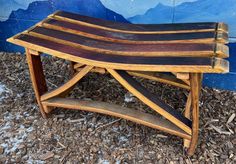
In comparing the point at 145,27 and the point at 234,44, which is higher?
the point at 145,27

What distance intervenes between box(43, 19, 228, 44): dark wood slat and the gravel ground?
2.05ft

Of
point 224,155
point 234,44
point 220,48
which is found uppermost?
point 220,48

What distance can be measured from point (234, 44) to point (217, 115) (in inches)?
21.5

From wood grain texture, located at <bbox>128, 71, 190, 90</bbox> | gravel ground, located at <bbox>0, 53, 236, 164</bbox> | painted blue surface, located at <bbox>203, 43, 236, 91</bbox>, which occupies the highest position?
wood grain texture, located at <bbox>128, 71, 190, 90</bbox>

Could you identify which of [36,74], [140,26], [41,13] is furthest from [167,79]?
[41,13]

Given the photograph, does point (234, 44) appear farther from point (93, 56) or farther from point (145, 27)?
point (93, 56)

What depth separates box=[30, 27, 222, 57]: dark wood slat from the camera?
178cm

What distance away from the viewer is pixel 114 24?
2287 mm

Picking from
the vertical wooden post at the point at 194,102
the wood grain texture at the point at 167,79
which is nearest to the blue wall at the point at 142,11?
the wood grain texture at the point at 167,79

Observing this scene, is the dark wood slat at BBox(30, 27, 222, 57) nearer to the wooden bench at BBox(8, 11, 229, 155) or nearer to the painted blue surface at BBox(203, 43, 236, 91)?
the wooden bench at BBox(8, 11, 229, 155)

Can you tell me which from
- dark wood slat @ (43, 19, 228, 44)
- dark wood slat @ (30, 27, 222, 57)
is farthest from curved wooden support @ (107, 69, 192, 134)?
dark wood slat @ (43, 19, 228, 44)

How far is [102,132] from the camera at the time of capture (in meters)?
2.30

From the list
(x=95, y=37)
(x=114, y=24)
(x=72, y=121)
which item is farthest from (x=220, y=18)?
(x=72, y=121)

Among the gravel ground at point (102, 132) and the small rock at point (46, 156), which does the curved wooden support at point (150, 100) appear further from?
the small rock at point (46, 156)
